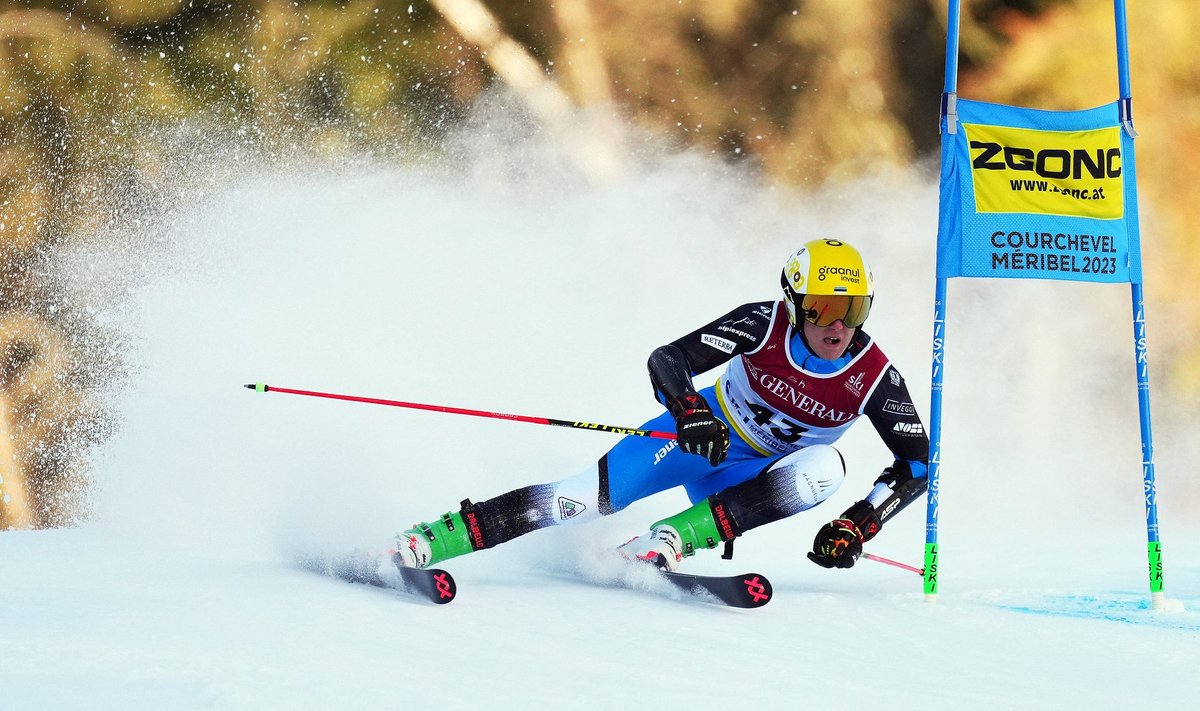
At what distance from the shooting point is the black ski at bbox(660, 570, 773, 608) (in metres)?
3.05

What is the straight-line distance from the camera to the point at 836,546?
3305 millimetres

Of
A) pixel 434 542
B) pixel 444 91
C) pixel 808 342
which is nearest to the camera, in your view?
pixel 434 542

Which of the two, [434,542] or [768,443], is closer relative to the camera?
[434,542]

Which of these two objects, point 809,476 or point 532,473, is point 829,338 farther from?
point 532,473

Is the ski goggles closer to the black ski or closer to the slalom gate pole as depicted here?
the black ski

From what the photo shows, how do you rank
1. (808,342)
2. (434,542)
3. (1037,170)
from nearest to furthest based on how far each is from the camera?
(434,542) < (808,342) < (1037,170)

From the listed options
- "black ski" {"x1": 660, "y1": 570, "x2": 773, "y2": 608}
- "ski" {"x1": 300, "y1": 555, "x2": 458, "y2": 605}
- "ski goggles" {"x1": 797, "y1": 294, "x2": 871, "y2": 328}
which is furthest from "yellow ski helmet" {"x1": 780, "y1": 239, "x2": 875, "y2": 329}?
"ski" {"x1": 300, "y1": 555, "x2": 458, "y2": 605}

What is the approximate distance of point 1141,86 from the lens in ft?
27.6

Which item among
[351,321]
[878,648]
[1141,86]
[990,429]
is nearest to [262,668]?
[878,648]

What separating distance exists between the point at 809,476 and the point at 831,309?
471mm

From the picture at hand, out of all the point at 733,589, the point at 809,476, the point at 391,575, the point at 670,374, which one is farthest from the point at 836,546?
the point at 391,575

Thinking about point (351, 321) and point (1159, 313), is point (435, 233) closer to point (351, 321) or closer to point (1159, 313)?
point (351, 321)

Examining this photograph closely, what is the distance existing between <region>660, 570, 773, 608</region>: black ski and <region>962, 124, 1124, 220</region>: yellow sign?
4.49 ft

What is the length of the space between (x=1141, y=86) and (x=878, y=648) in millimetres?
6982
